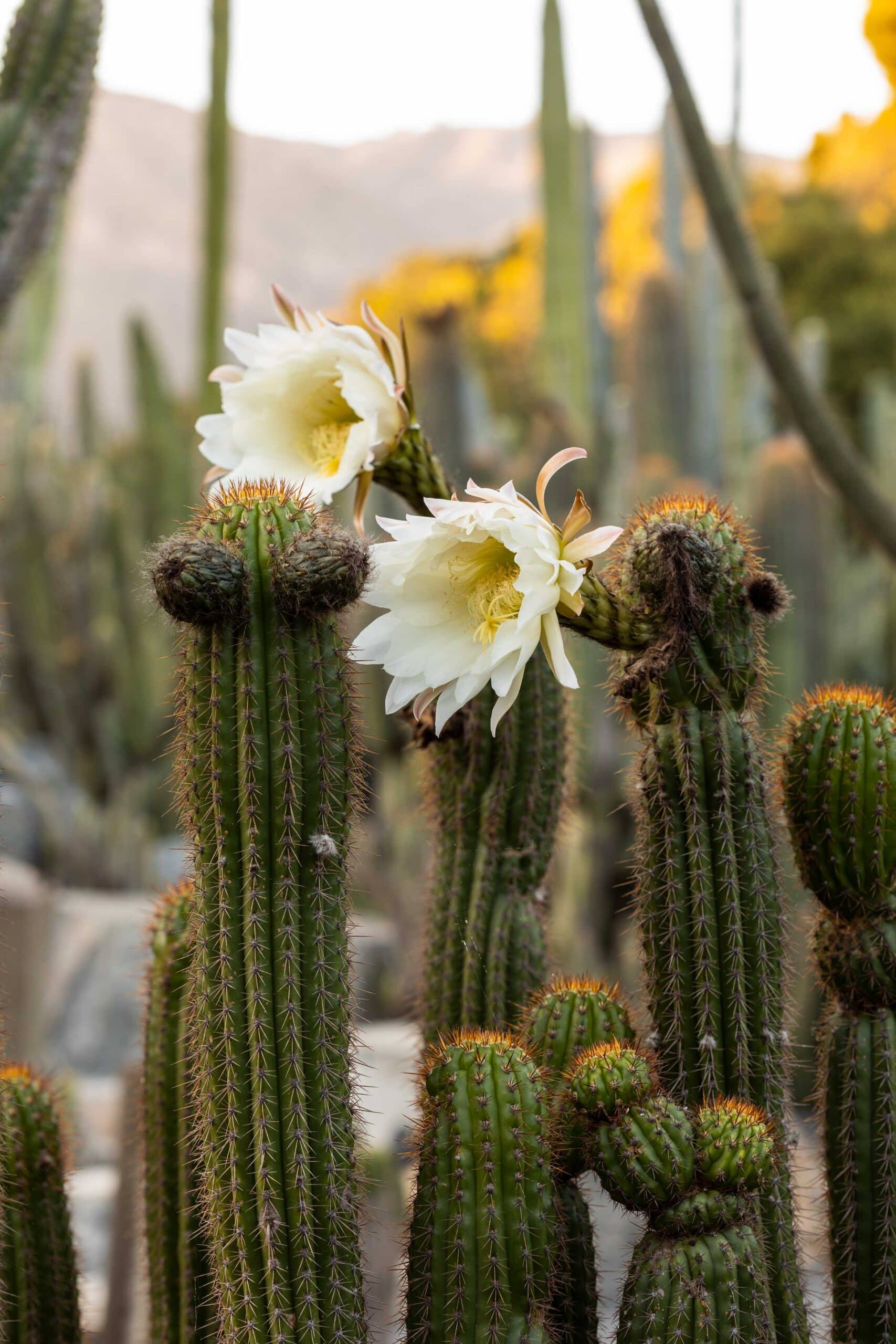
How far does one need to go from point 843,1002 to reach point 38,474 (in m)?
8.49

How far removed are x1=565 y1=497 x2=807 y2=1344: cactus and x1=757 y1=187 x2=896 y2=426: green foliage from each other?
17.2 metres

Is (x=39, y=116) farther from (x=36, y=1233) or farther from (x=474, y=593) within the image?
(x=36, y=1233)

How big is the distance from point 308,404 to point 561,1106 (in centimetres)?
89

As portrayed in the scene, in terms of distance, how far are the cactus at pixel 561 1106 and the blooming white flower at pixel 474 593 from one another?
385mm

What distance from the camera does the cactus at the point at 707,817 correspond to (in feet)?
4.84

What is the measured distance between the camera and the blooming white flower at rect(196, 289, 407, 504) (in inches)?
62.9

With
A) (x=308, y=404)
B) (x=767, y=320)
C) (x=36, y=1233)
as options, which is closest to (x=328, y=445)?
(x=308, y=404)

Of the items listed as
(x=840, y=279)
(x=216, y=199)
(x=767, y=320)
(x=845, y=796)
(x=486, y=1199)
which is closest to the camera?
(x=486, y=1199)

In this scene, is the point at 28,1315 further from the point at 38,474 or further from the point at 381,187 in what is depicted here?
the point at 381,187

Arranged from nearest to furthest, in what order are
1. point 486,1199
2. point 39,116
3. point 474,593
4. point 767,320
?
point 486,1199, point 474,593, point 767,320, point 39,116

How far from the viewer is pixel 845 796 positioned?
154 cm

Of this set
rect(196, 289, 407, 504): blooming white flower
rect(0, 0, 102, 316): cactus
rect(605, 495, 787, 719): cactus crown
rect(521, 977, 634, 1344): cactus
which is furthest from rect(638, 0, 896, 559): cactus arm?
rect(521, 977, 634, 1344): cactus

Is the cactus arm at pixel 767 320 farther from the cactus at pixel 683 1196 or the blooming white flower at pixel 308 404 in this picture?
the cactus at pixel 683 1196

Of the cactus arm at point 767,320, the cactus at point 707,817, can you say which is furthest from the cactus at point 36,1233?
the cactus arm at point 767,320
